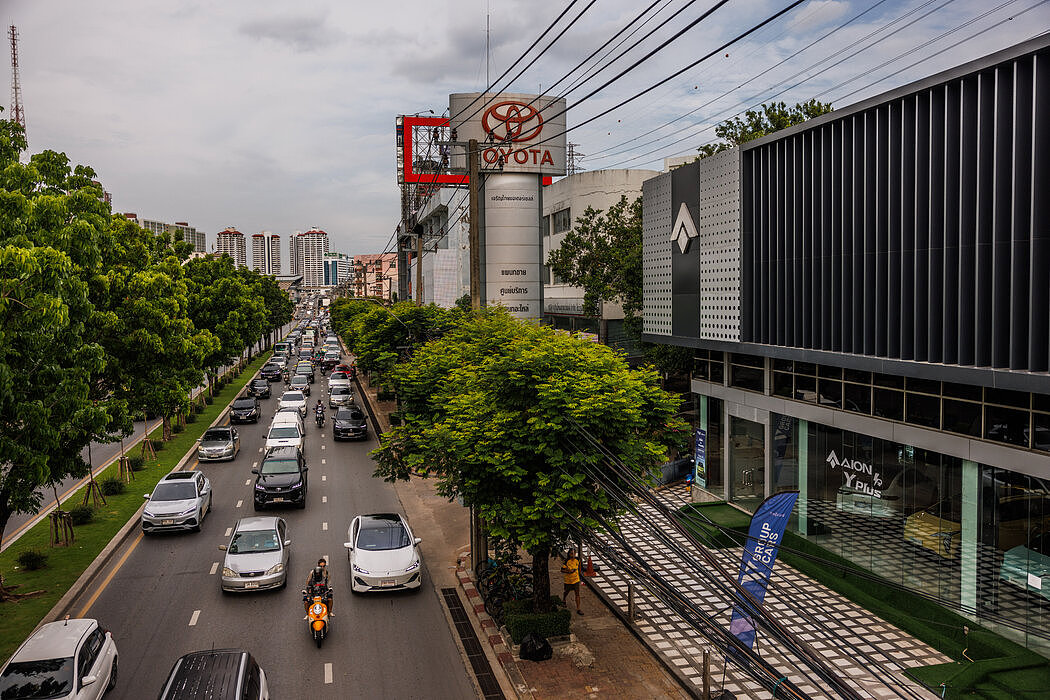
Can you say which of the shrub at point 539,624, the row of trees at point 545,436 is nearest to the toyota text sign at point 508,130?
the row of trees at point 545,436

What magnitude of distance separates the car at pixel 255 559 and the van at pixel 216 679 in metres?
6.06

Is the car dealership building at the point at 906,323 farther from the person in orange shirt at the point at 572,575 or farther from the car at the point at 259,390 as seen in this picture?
the car at the point at 259,390

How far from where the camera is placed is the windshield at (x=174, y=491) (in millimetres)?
23406

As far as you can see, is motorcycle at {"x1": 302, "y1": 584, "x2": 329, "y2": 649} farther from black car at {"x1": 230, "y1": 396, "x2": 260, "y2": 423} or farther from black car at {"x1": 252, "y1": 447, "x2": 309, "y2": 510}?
black car at {"x1": 230, "y1": 396, "x2": 260, "y2": 423}

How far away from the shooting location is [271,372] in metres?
67.1

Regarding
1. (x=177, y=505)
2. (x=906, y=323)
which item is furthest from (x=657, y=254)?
(x=177, y=505)

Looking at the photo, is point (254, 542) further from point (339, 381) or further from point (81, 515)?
point (339, 381)

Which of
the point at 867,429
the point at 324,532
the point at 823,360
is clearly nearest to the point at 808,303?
the point at 823,360

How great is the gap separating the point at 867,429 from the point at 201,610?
14.8m

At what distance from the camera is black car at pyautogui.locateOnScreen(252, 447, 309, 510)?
993 inches

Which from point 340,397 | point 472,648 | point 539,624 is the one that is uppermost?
point 340,397

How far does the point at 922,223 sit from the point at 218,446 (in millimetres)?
28925

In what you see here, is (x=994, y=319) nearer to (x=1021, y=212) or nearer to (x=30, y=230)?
(x=1021, y=212)

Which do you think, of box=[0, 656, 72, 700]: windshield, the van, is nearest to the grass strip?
box=[0, 656, 72, 700]: windshield
